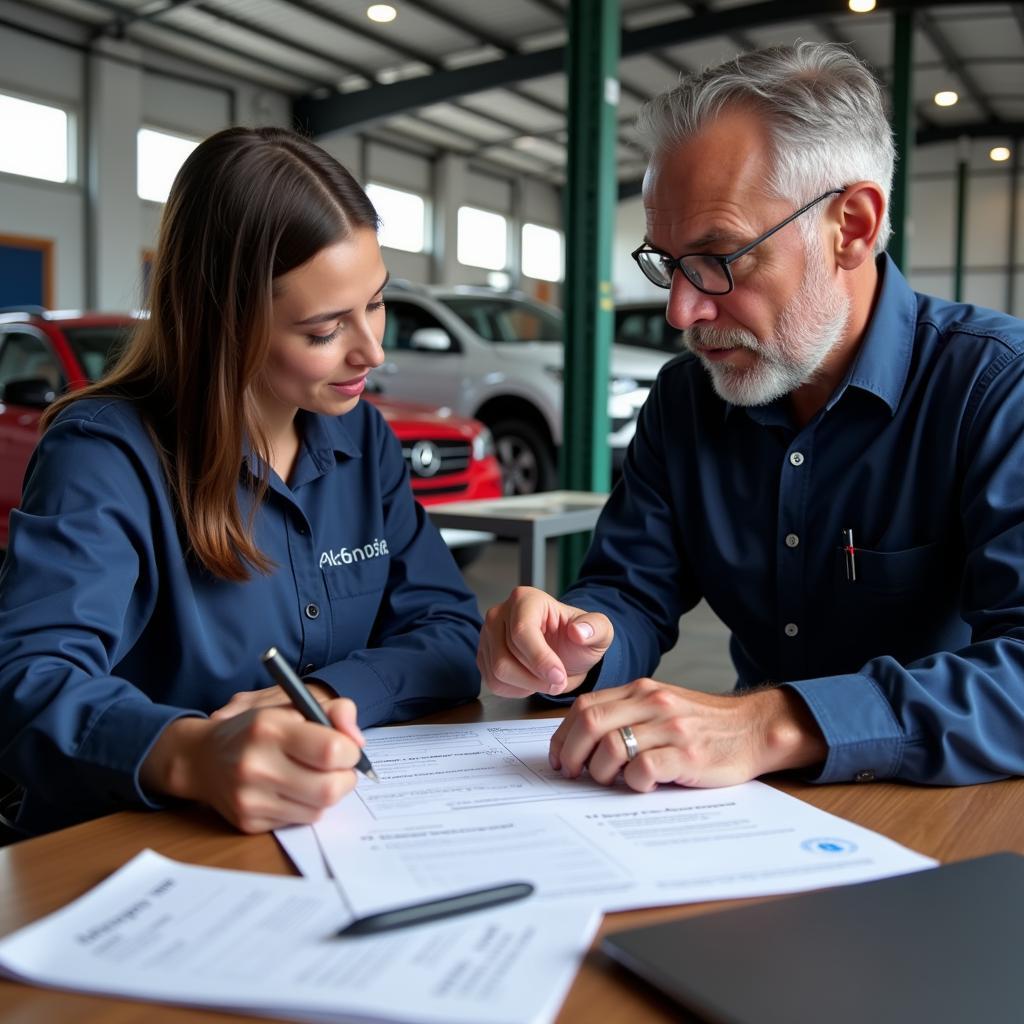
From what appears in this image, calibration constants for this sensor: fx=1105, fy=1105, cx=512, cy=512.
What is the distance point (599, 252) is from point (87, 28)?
8317 mm

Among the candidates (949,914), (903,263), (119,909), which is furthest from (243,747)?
(903,263)

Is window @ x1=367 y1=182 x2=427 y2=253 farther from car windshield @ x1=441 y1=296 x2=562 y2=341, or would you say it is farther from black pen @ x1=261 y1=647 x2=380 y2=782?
black pen @ x1=261 y1=647 x2=380 y2=782

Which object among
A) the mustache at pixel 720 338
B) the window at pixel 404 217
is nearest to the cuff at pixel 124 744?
the mustache at pixel 720 338

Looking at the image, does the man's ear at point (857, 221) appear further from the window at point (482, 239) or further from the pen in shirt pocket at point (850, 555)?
the window at point (482, 239)

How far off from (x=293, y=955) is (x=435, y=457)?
4.43 m

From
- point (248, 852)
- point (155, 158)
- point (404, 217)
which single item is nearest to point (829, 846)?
point (248, 852)

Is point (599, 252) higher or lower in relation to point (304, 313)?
higher

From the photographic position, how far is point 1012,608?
44.1 inches

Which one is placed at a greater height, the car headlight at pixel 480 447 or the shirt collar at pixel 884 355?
the shirt collar at pixel 884 355

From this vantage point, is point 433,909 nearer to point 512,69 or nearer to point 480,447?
point 480,447

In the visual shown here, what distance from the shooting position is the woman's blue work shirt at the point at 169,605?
951mm

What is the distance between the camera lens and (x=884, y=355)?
1357 millimetres

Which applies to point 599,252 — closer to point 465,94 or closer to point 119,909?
point 119,909

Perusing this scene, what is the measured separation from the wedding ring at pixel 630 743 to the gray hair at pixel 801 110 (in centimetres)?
71
